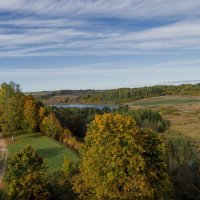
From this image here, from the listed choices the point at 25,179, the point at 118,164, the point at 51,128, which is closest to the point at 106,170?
the point at 118,164

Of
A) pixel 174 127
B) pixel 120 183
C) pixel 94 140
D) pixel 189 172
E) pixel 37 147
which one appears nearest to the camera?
pixel 120 183

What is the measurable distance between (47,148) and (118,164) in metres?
31.6

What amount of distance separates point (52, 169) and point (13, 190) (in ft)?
56.2

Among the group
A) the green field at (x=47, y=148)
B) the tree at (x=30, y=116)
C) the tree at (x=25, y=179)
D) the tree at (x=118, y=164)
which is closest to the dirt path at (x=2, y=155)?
the green field at (x=47, y=148)

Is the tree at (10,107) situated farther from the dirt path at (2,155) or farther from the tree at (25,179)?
the tree at (25,179)

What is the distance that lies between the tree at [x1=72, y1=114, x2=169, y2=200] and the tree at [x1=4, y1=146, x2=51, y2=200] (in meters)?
3.53

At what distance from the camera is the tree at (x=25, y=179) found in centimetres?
3341

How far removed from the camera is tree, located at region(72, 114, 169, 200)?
32.4 meters

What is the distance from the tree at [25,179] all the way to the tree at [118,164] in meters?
3.53

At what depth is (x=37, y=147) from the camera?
63469mm

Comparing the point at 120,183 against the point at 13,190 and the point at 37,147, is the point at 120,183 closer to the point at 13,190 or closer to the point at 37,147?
the point at 13,190

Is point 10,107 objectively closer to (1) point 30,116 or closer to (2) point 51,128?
(1) point 30,116

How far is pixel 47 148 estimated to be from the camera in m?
62.5

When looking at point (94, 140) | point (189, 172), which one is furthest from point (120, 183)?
point (189, 172)
